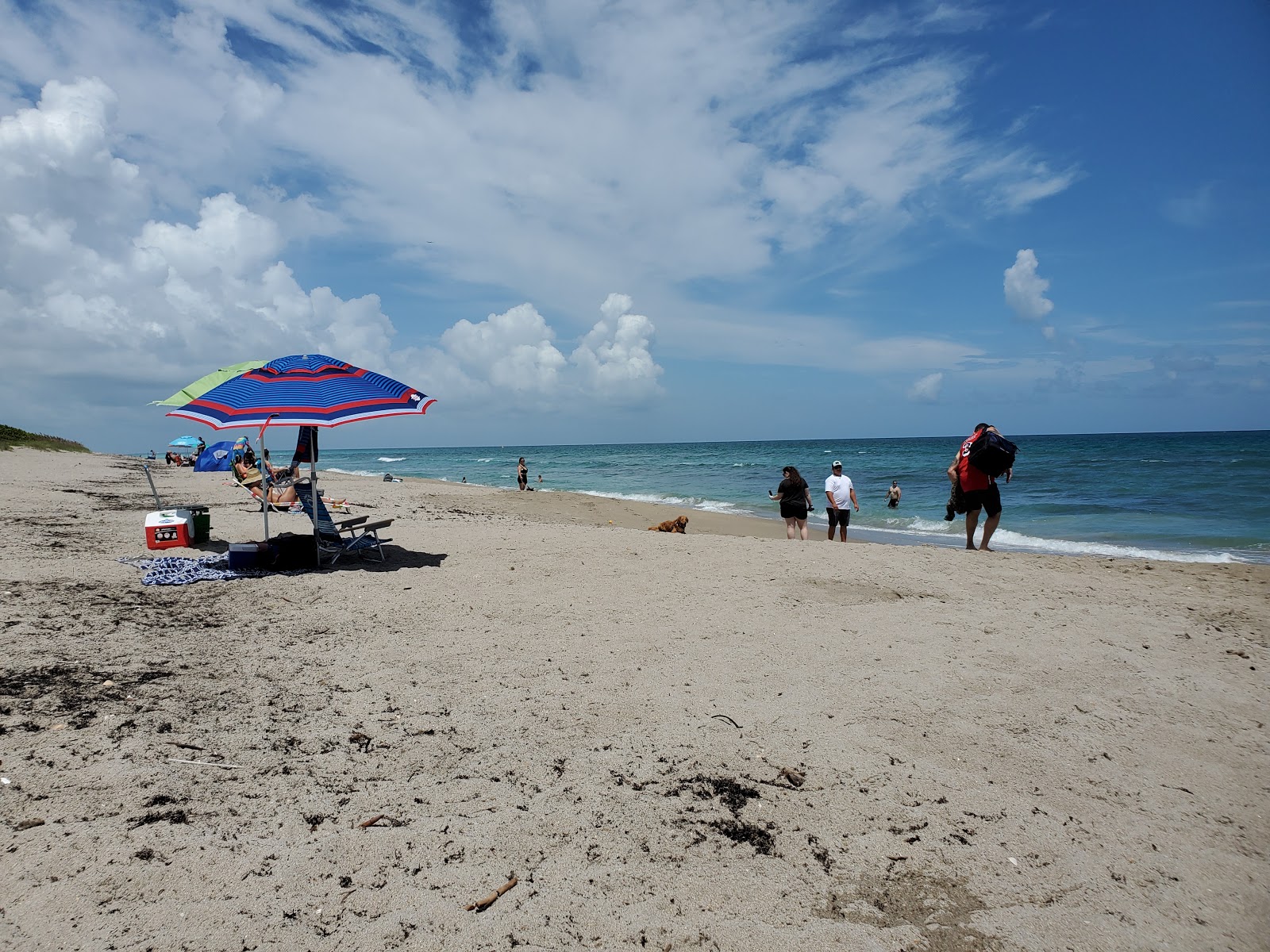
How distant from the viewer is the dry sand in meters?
2.47

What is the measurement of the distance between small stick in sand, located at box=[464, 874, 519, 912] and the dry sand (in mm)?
45

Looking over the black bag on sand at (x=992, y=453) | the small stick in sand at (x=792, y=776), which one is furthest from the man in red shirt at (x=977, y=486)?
the small stick in sand at (x=792, y=776)

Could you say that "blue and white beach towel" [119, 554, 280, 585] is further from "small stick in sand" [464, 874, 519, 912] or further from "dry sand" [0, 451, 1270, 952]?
"small stick in sand" [464, 874, 519, 912]

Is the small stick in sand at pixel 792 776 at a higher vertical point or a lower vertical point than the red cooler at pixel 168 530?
lower

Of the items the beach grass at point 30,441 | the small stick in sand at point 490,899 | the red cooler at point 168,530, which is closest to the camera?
the small stick in sand at point 490,899

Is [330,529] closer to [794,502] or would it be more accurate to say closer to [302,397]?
[302,397]

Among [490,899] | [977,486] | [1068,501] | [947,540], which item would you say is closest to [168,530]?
[490,899]

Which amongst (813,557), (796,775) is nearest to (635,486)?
(813,557)

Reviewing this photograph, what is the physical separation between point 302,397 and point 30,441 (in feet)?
133

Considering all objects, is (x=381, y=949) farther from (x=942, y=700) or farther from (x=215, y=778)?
(x=942, y=700)

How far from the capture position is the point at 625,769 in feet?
11.3

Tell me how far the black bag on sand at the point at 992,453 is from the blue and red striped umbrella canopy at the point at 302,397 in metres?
6.73

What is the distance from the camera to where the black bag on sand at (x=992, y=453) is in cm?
880

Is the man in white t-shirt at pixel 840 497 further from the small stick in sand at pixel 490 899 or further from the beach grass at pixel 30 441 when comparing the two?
the beach grass at pixel 30 441
